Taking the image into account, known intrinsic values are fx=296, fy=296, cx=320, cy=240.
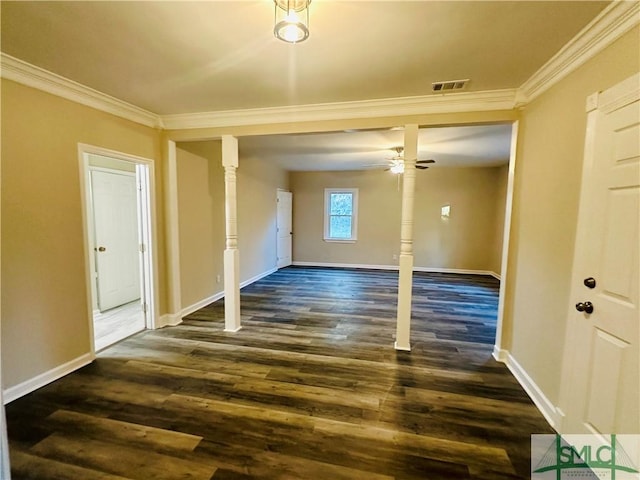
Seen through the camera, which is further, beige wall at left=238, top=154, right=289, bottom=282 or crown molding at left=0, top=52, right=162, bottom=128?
beige wall at left=238, top=154, right=289, bottom=282

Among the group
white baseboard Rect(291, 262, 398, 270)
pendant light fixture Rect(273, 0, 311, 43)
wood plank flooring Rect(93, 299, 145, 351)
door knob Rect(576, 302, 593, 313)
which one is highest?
pendant light fixture Rect(273, 0, 311, 43)

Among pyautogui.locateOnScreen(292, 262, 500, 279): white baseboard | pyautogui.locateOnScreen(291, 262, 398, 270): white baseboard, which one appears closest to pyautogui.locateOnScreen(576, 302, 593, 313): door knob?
pyautogui.locateOnScreen(292, 262, 500, 279): white baseboard

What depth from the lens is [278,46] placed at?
200 centimetres

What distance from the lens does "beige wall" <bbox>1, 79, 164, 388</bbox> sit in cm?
224

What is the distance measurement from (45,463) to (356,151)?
5.05m

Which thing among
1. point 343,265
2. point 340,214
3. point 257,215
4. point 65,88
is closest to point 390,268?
point 343,265

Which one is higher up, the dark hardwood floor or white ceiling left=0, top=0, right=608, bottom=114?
white ceiling left=0, top=0, right=608, bottom=114

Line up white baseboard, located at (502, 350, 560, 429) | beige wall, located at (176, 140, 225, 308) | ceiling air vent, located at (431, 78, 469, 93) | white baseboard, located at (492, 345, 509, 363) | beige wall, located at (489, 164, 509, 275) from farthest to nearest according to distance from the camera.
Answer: beige wall, located at (489, 164, 509, 275), beige wall, located at (176, 140, 225, 308), white baseboard, located at (492, 345, 509, 363), ceiling air vent, located at (431, 78, 469, 93), white baseboard, located at (502, 350, 560, 429)

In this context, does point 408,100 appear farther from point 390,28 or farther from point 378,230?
point 378,230

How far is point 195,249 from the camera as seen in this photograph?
4.23m

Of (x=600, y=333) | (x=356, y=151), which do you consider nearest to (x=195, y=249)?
(x=356, y=151)

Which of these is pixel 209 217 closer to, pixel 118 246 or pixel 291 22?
pixel 118 246

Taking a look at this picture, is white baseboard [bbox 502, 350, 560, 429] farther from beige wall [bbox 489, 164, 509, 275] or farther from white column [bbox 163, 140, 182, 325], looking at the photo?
beige wall [bbox 489, 164, 509, 275]

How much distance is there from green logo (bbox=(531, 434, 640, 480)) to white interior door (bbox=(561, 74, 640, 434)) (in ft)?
0.19
